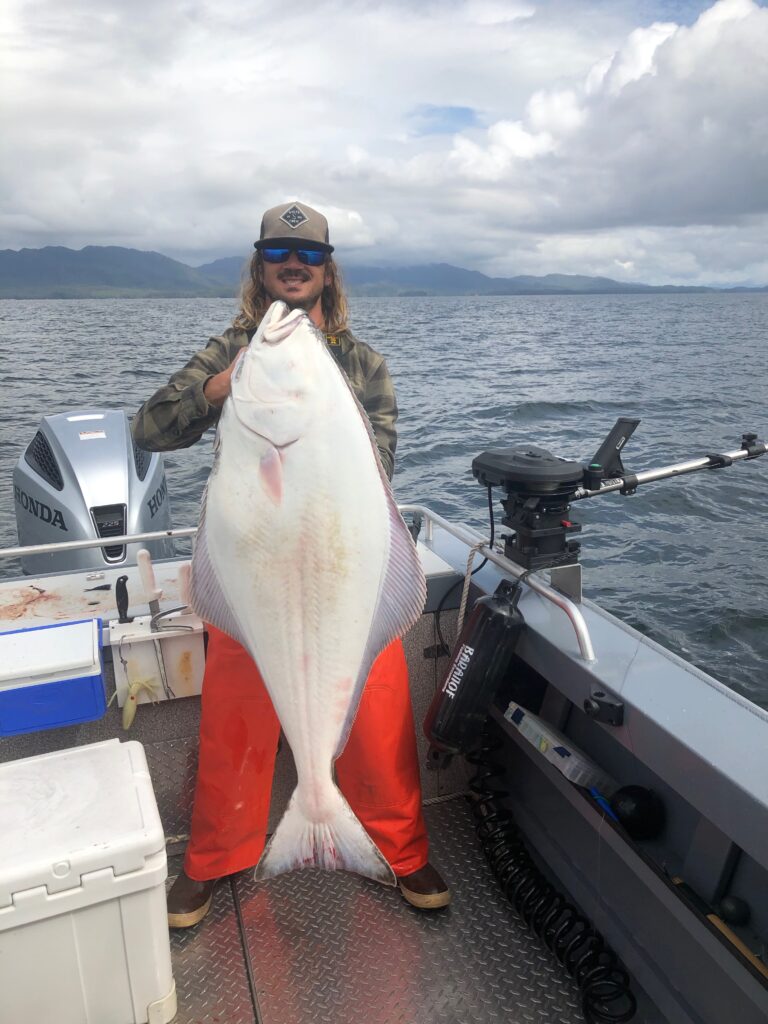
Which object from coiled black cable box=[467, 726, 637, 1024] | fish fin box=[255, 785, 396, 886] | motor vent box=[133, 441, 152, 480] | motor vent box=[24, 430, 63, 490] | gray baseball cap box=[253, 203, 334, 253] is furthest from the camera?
motor vent box=[133, 441, 152, 480]

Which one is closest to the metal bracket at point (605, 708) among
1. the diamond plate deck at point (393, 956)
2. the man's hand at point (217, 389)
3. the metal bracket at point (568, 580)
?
the metal bracket at point (568, 580)

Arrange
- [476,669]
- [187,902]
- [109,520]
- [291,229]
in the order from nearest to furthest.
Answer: [291,229] → [476,669] → [187,902] → [109,520]

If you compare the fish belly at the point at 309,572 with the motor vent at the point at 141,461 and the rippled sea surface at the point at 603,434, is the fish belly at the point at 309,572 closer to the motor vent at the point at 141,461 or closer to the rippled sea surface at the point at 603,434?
the motor vent at the point at 141,461

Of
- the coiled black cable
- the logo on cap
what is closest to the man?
the logo on cap

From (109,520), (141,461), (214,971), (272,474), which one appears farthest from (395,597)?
(141,461)

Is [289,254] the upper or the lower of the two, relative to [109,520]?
upper

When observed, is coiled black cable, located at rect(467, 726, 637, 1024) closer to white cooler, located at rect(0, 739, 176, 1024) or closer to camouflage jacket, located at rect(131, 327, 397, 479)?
white cooler, located at rect(0, 739, 176, 1024)

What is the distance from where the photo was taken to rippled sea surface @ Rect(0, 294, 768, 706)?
7.76 m

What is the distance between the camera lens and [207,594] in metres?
1.95

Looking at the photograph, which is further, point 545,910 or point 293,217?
point 545,910

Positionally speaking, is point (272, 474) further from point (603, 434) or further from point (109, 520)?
point (603, 434)

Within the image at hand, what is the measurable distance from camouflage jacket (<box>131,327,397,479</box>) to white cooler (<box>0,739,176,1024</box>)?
1.13 metres

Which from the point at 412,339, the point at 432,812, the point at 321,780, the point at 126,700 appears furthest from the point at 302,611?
the point at 412,339

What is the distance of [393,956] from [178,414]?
2.10m
